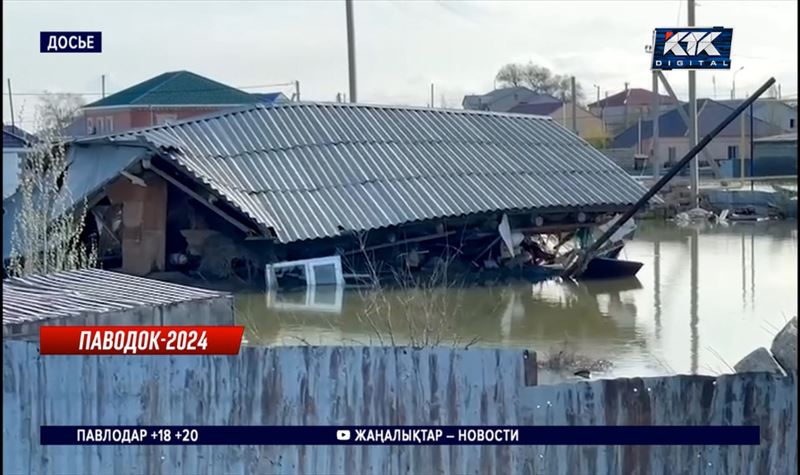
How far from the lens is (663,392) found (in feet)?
18.3

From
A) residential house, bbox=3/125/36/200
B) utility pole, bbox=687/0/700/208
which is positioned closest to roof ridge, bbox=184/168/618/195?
utility pole, bbox=687/0/700/208

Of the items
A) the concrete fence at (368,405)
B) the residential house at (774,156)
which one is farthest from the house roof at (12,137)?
the residential house at (774,156)

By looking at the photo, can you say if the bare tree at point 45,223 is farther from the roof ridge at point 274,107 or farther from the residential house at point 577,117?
the residential house at point 577,117

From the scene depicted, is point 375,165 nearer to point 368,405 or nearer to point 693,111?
point 693,111

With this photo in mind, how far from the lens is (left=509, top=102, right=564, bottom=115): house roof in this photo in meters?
47.2

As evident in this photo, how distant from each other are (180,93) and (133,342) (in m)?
37.0

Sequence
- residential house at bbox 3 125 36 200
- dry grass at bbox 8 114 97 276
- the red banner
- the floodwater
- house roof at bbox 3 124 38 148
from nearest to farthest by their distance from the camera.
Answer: the red banner
dry grass at bbox 8 114 97 276
the floodwater
residential house at bbox 3 125 36 200
house roof at bbox 3 124 38 148

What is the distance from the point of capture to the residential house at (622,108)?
176 ft

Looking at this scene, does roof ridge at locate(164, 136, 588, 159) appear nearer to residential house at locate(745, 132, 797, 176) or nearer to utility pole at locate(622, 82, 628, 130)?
residential house at locate(745, 132, 797, 176)

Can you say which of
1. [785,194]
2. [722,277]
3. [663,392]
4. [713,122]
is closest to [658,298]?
[722,277]

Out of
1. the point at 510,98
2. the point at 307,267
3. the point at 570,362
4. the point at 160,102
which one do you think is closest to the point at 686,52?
the point at 570,362

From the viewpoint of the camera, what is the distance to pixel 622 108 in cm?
5616

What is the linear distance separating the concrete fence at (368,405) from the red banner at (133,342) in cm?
7

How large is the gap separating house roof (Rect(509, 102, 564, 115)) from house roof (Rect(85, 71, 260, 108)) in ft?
37.7
